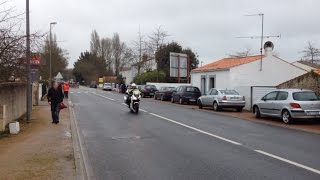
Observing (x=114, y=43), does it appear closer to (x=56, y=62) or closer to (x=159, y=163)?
(x=56, y=62)

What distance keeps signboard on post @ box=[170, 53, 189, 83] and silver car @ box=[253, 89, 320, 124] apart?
107 feet

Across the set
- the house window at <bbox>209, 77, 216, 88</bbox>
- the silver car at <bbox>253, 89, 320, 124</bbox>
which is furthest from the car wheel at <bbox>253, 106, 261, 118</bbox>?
the house window at <bbox>209, 77, 216, 88</bbox>

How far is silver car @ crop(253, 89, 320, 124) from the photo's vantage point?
21.1 meters

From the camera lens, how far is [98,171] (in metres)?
10.1

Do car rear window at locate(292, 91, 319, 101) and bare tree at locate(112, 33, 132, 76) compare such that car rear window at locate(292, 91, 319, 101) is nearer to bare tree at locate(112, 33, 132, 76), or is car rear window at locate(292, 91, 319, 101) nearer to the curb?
the curb

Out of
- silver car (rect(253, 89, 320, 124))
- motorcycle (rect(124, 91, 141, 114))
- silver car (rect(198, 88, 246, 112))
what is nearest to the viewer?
silver car (rect(253, 89, 320, 124))

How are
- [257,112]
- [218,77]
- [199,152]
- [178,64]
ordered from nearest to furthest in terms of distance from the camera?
[199,152]
[257,112]
[218,77]
[178,64]

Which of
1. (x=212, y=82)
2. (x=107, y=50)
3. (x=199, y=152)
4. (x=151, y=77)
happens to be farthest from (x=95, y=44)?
(x=199, y=152)

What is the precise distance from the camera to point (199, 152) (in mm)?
12508

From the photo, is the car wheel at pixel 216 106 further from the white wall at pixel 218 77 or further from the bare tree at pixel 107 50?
the bare tree at pixel 107 50

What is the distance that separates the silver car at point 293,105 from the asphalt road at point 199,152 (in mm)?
1890

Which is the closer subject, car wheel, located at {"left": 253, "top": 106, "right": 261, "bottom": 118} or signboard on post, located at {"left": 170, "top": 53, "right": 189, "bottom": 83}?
car wheel, located at {"left": 253, "top": 106, "right": 261, "bottom": 118}

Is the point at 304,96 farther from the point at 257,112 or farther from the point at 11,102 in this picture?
the point at 11,102

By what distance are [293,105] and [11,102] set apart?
11.3m
